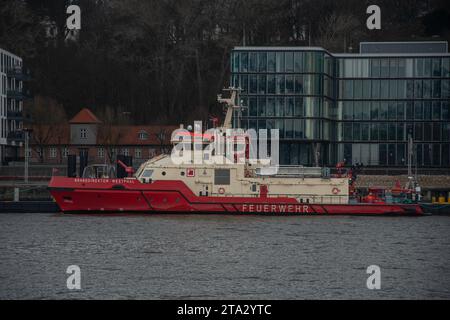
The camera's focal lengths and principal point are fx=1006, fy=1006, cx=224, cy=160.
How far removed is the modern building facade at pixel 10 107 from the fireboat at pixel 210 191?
4004 centimetres

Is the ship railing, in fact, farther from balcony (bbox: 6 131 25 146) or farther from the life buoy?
balcony (bbox: 6 131 25 146)

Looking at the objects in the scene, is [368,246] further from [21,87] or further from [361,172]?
[21,87]

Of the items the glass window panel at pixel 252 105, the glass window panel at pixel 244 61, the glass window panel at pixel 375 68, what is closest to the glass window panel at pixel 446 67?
the glass window panel at pixel 375 68

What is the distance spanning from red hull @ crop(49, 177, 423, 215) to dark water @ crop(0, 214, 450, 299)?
0.71 meters

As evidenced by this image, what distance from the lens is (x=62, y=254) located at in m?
45.2

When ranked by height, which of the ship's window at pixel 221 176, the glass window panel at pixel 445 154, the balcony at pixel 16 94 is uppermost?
the balcony at pixel 16 94

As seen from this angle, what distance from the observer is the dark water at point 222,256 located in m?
37.0

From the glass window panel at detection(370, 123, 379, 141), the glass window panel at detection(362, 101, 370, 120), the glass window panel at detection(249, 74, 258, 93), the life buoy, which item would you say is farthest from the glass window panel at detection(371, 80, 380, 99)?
the life buoy

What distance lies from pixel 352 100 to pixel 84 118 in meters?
28.9

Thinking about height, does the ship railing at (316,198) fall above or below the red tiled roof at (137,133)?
below

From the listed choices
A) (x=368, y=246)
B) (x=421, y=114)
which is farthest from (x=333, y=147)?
(x=368, y=246)

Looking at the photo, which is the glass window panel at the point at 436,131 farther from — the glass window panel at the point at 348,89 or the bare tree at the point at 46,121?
the bare tree at the point at 46,121

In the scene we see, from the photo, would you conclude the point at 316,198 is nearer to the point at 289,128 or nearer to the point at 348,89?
the point at 289,128
